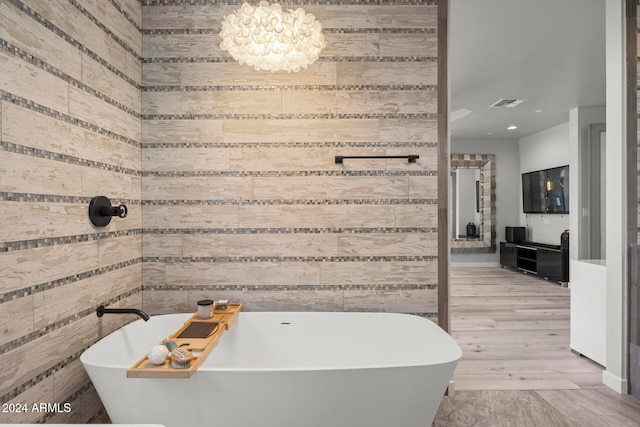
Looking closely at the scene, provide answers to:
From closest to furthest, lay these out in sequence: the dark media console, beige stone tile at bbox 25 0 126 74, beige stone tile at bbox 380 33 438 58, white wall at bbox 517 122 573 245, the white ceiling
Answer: beige stone tile at bbox 25 0 126 74, beige stone tile at bbox 380 33 438 58, the white ceiling, the dark media console, white wall at bbox 517 122 573 245

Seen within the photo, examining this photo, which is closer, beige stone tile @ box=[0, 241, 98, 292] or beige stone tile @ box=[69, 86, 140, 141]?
beige stone tile @ box=[0, 241, 98, 292]

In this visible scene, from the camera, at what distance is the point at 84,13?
1800 millimetres

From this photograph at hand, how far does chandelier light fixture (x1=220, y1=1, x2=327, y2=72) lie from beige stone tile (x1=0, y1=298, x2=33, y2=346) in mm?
1547

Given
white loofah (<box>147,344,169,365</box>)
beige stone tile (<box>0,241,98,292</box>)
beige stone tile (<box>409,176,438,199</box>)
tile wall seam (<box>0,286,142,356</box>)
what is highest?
beige stone tile (<box>409,176,438,199</box>)

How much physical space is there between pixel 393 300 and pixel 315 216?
2.50 ft

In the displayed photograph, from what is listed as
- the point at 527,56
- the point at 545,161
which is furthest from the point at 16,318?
the point at 545,161

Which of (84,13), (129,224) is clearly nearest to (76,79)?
(84,13)

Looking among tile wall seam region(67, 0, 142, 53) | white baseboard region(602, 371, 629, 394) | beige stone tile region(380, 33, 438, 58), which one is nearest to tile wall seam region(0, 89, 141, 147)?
tile wall seam region(67, 0, 142, 53)

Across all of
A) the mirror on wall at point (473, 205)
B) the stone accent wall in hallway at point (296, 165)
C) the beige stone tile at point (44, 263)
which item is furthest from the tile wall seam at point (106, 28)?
the mirror on wall at point (473, 205)

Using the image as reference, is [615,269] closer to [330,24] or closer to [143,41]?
[330,24]

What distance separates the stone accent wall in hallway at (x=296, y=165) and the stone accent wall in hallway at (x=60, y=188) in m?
0.23

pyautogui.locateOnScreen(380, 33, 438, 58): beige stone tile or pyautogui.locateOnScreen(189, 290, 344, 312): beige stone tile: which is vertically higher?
pyautogui.locateOnScreen(380, 33, 438, 58): beige stone tile

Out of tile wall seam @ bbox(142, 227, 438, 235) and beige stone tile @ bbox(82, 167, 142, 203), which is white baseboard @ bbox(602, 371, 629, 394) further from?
beige stone tile @ bbox(82, 167, 142, 203)

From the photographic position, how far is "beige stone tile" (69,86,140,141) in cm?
174
